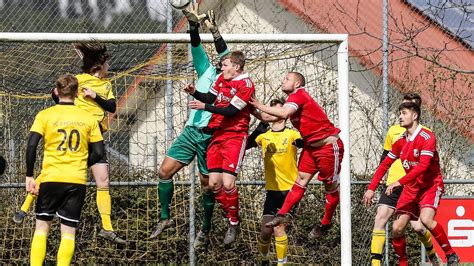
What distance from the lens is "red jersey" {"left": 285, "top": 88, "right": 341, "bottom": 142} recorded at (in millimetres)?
12242

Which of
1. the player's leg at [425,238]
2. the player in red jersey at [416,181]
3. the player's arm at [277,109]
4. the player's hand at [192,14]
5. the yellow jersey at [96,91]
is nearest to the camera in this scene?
the player's arm at [277,109]

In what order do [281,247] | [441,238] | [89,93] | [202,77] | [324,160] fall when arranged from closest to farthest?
[89,93]
[324,160]
[202,77]
[441,238]
[281,247]

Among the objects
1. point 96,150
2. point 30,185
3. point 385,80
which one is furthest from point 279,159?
point 30,185

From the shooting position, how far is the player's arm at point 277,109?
11.7 meters

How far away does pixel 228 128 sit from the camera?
1211cm

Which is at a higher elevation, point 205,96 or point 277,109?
point 205,96

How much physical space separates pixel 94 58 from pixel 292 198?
2635 mm

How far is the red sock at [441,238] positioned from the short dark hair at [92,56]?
4203 millimetres

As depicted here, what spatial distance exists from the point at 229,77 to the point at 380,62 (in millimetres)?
3812

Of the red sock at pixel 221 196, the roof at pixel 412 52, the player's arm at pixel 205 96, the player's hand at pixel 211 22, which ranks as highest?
the roof at pixel 412 52

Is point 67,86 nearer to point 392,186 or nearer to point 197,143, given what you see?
point 197,143

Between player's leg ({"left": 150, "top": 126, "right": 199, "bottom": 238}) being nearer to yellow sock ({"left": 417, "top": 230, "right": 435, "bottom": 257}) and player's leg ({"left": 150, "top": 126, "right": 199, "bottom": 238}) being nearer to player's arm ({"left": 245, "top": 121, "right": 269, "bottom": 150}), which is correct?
player's arm ({"left": 245, "top": 121, "right": 269, "bottom": 150})

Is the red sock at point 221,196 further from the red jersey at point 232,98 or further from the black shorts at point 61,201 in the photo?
the black shorts at point 61,201

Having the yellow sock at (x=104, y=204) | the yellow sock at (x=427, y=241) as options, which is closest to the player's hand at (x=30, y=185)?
the yellow sock at (x=104, y=204)
